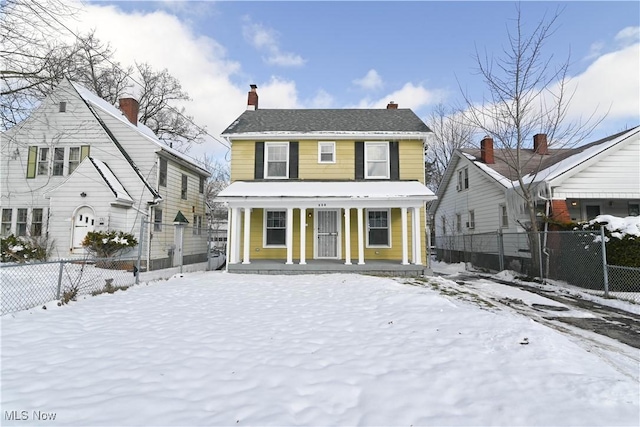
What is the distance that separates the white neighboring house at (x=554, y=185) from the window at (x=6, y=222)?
70.1 feet

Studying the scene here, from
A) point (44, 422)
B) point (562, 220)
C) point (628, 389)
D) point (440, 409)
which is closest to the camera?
point (44, 422)

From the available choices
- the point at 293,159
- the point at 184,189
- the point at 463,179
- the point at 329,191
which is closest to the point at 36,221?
the point at 184,189

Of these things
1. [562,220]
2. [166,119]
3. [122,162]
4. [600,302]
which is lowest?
[600,302]

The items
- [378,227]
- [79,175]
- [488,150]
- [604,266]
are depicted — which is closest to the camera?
[604,266]

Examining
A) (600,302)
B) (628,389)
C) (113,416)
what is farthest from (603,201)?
(113,416)

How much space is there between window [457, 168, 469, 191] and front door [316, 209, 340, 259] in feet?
34.5

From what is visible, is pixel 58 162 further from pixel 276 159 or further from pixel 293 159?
pixel 293 159

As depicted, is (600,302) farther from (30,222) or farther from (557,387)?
(30,222)

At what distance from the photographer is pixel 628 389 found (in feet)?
10.4

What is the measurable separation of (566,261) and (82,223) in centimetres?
1795

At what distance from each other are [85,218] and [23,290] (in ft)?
19.2

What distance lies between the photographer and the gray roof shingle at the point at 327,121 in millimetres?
13344

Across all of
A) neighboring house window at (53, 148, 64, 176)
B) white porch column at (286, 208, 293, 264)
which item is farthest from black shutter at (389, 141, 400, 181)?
neighboring house window at (53, 148, 64, 176)

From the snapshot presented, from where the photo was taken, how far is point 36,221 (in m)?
14.2
